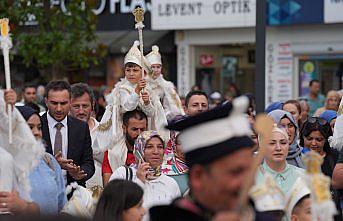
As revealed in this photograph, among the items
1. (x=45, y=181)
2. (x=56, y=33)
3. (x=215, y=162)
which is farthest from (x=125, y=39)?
(x=215, y=162)

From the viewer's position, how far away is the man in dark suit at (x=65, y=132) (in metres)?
6.95

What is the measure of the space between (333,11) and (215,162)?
16.1 m

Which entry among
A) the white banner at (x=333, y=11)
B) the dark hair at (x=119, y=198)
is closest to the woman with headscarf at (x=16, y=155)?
the dark hair at (x=119, y=198)

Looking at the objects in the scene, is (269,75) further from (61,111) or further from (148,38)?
(61,111)

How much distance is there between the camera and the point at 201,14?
Result: 2044cm

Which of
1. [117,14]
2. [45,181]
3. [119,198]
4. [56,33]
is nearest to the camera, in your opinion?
[119,198]

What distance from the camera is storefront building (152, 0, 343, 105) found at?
19.1 metres

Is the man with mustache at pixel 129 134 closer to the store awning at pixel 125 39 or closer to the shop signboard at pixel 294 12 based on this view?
the shop signboard at pixel 294 12

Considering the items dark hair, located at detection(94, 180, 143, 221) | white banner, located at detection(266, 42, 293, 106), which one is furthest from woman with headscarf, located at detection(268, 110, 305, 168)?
white banner, located at detection(266, 42, 293, 106)

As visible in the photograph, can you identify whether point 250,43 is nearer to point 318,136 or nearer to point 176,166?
point 318,136

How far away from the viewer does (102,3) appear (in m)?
21.8

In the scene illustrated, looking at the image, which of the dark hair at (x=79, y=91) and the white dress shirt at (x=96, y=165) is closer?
the white dress shirt at (x=96, y=165)

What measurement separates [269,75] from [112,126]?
40.8 feet

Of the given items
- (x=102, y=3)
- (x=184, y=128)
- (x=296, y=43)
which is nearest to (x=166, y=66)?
(x=102, y=3)
